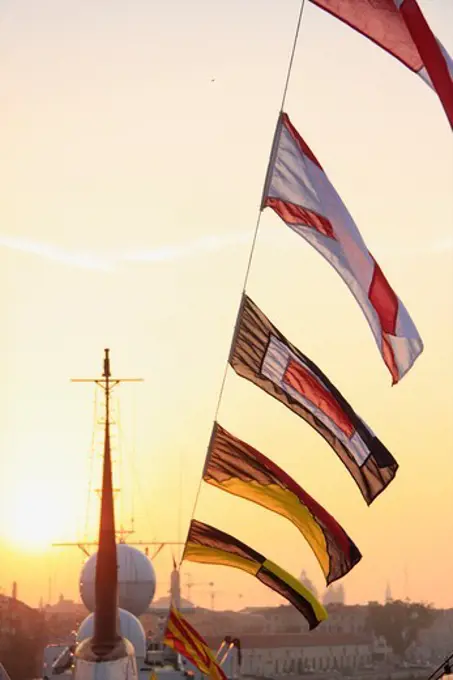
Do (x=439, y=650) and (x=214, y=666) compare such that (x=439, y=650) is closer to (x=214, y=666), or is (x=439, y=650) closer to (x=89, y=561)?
(x=89, y=561)

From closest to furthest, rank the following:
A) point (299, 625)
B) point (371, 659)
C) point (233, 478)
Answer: point (233, 478) → point (371, 659) → point (299, 625)

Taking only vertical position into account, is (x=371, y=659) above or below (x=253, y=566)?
above

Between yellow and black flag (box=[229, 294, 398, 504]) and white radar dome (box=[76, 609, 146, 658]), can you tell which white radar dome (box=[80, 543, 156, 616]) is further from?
yellow and black flag (box=[229, 294, 398, 504])

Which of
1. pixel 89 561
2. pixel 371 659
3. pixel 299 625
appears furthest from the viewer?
pixel 299 625

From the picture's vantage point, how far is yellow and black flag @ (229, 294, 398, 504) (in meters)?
17.5

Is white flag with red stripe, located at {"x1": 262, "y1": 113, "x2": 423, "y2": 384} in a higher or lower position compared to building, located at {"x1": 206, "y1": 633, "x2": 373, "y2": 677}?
lower

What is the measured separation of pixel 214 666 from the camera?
23828mm

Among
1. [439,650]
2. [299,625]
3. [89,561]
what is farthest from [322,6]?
[439,650]

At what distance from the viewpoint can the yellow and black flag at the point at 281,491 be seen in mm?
20234

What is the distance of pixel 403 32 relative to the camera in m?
14.0

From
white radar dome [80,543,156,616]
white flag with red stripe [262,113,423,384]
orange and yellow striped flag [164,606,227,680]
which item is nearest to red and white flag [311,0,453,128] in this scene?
white flag with red stripe [262,113,423,384]

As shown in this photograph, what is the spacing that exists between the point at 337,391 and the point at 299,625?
144 m

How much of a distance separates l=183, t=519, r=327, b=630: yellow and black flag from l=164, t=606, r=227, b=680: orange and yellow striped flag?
1.79 meters

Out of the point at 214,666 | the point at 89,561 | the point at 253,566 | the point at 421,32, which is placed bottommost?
the point at 214,666
